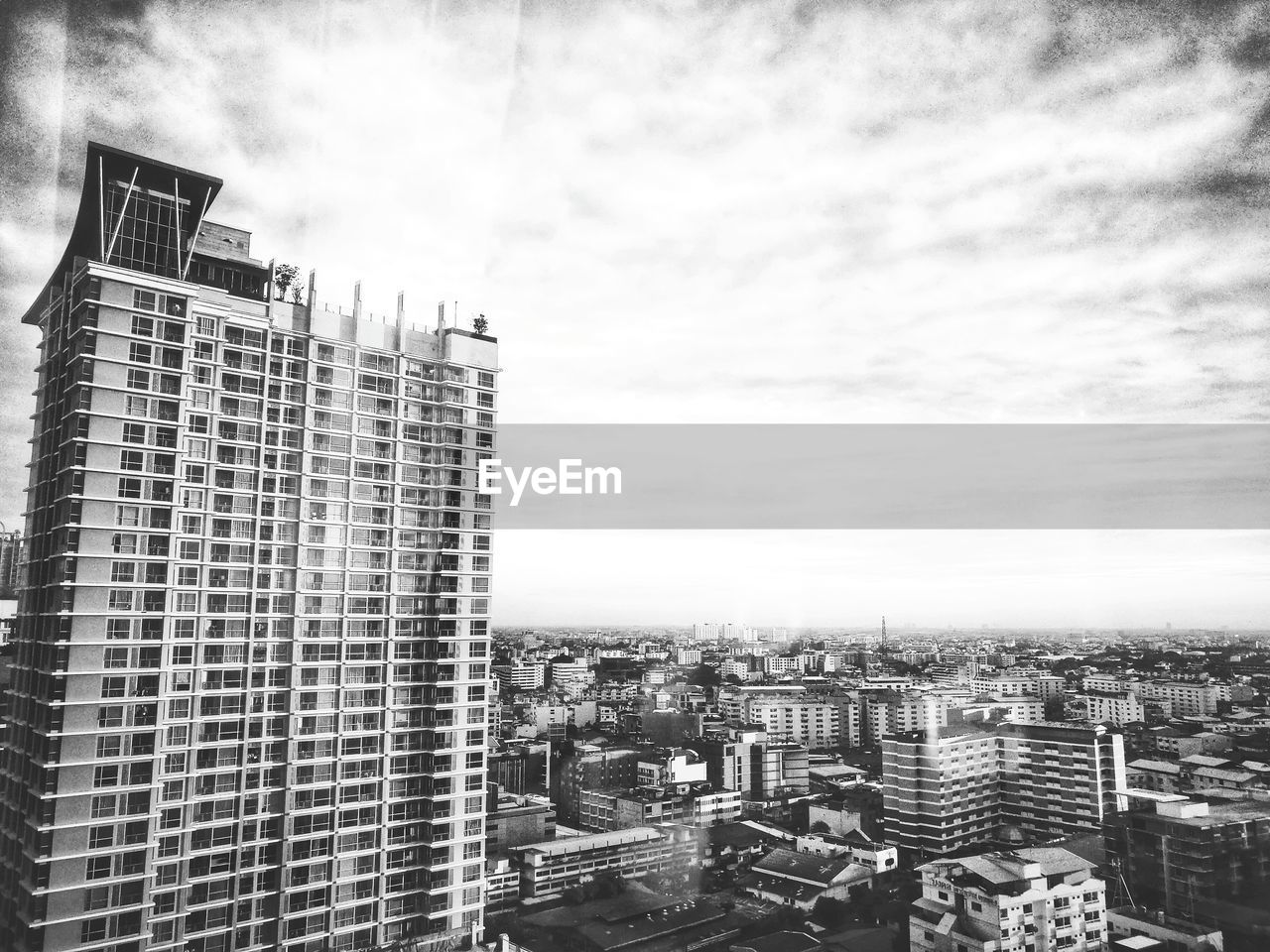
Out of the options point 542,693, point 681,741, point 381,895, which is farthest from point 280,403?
point 542,693

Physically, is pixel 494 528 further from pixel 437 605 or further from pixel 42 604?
pixel 42 604

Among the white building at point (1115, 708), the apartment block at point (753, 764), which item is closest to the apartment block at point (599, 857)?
the apartment block at point (753, 764)

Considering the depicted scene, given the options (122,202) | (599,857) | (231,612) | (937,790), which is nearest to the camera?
(122,202)

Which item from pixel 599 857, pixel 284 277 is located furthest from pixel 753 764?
pixel 284 277

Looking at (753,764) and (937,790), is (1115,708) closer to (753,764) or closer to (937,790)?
(937,790)

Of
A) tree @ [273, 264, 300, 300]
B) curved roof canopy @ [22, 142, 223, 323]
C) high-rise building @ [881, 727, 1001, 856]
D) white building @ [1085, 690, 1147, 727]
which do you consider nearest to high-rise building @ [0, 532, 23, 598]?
curved roof canopy @ [22, 142, 223, 323]

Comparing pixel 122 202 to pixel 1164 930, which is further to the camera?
pixel 1164 930
